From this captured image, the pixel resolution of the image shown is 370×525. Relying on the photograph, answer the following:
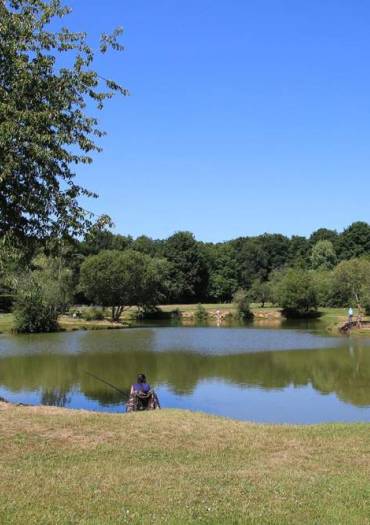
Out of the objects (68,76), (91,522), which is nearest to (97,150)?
(68,76)

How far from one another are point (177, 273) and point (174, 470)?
9320 cm

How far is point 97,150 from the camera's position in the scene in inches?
671

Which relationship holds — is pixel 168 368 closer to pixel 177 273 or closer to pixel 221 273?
pixel 177 273

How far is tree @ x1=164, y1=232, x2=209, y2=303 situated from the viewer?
102 metres

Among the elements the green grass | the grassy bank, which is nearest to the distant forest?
the grassy bank

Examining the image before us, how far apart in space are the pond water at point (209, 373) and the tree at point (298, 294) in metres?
28.5

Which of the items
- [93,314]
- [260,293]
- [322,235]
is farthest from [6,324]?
[322,235]

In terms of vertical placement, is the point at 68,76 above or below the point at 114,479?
above

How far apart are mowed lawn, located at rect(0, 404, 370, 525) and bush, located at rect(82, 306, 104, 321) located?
56.5 m

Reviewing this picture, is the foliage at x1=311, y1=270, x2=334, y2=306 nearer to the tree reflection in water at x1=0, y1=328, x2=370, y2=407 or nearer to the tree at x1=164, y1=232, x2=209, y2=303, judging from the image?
the tree at x1=164, y1=232, x2=209, y2=303

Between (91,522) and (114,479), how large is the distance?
1759 mm

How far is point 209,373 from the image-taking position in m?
29.8

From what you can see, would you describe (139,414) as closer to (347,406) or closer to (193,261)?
(347,406)

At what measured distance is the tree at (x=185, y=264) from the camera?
334 feet
